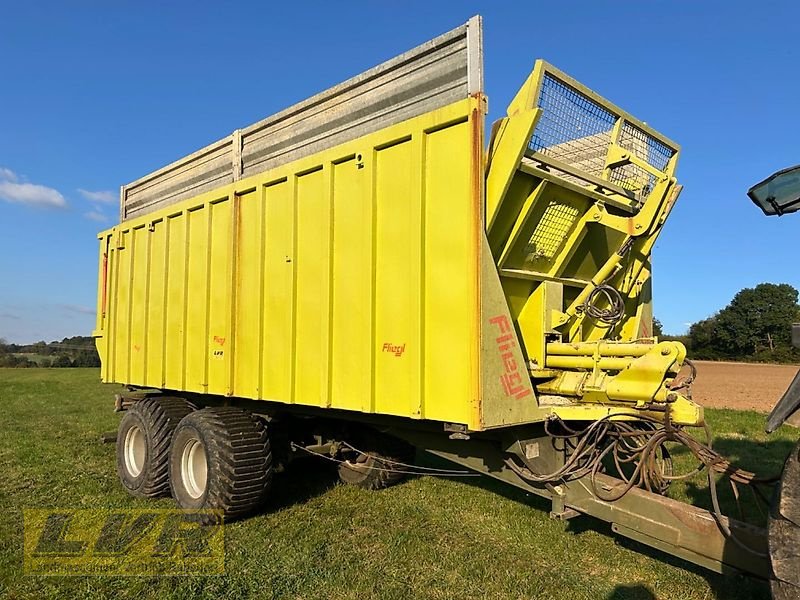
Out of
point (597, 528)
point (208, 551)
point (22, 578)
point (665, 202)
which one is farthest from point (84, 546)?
point (665, 202)

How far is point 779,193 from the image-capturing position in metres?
3.18

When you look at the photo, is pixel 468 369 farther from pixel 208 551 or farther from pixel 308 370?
pixel 208 551

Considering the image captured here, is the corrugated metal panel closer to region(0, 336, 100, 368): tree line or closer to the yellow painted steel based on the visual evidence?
the yellow painted steel

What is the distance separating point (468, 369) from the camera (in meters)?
3.69

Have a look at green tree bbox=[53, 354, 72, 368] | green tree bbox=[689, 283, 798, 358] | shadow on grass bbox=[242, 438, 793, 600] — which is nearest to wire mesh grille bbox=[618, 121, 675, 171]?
shadow on grass bbox=[242, 438, 793, 600]

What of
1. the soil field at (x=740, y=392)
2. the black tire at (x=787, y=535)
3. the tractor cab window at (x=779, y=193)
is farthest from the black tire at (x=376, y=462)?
the soil field at (x=740, y=392)

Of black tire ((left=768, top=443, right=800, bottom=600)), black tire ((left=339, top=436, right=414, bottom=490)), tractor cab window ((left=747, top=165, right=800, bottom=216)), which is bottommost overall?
black tire ((left=339, top=436, right=414, bottom=490))

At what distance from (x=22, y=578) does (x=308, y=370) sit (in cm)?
253

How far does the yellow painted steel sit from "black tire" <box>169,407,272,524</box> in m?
0.34

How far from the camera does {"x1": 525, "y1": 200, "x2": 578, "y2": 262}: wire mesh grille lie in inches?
177

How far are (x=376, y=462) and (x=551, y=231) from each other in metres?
3.22

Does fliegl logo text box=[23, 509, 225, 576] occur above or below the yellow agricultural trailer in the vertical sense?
below

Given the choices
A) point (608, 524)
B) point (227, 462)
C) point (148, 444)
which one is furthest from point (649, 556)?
point (148, 444)

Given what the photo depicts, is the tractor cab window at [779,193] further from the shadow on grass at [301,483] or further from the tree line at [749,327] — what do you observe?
the tree line at [749,327]
